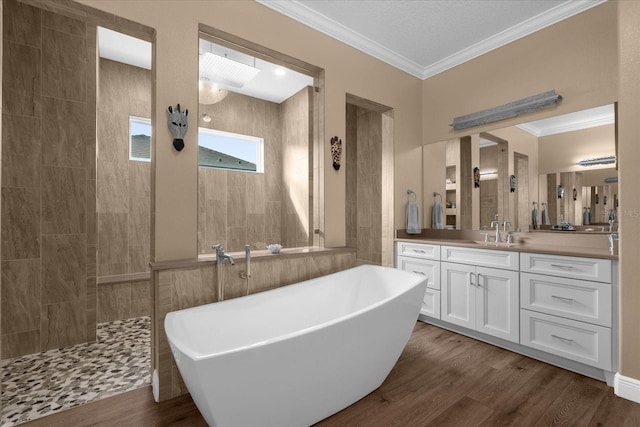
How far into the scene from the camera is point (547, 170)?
2.71 m

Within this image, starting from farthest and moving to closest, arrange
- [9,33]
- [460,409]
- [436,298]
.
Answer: [436,298]
[9,33]
[460,409]

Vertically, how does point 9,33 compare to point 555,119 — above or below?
above

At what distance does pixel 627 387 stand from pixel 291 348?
7.06 feet

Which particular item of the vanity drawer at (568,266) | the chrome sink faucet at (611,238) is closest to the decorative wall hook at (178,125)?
the vanity drawer at (568,266)

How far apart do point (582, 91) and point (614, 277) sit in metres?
1.52

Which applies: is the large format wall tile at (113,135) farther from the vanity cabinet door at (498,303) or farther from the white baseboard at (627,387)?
the white baseboard at (627,387)

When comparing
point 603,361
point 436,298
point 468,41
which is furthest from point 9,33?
point 603,361

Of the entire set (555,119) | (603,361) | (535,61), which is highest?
(535,61)

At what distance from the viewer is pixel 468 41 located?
300cm

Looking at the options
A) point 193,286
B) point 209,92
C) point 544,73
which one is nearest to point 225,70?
point 209,92

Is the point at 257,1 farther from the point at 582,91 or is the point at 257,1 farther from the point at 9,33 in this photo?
the point at 582,91

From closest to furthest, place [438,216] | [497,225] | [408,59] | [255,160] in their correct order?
[497,225] < [408,59] < [438,216] < [255,160]

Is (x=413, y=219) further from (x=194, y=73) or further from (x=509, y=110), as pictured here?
(x=194, y=73)

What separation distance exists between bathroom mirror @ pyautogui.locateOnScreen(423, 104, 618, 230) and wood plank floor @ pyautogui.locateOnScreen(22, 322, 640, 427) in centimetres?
130
